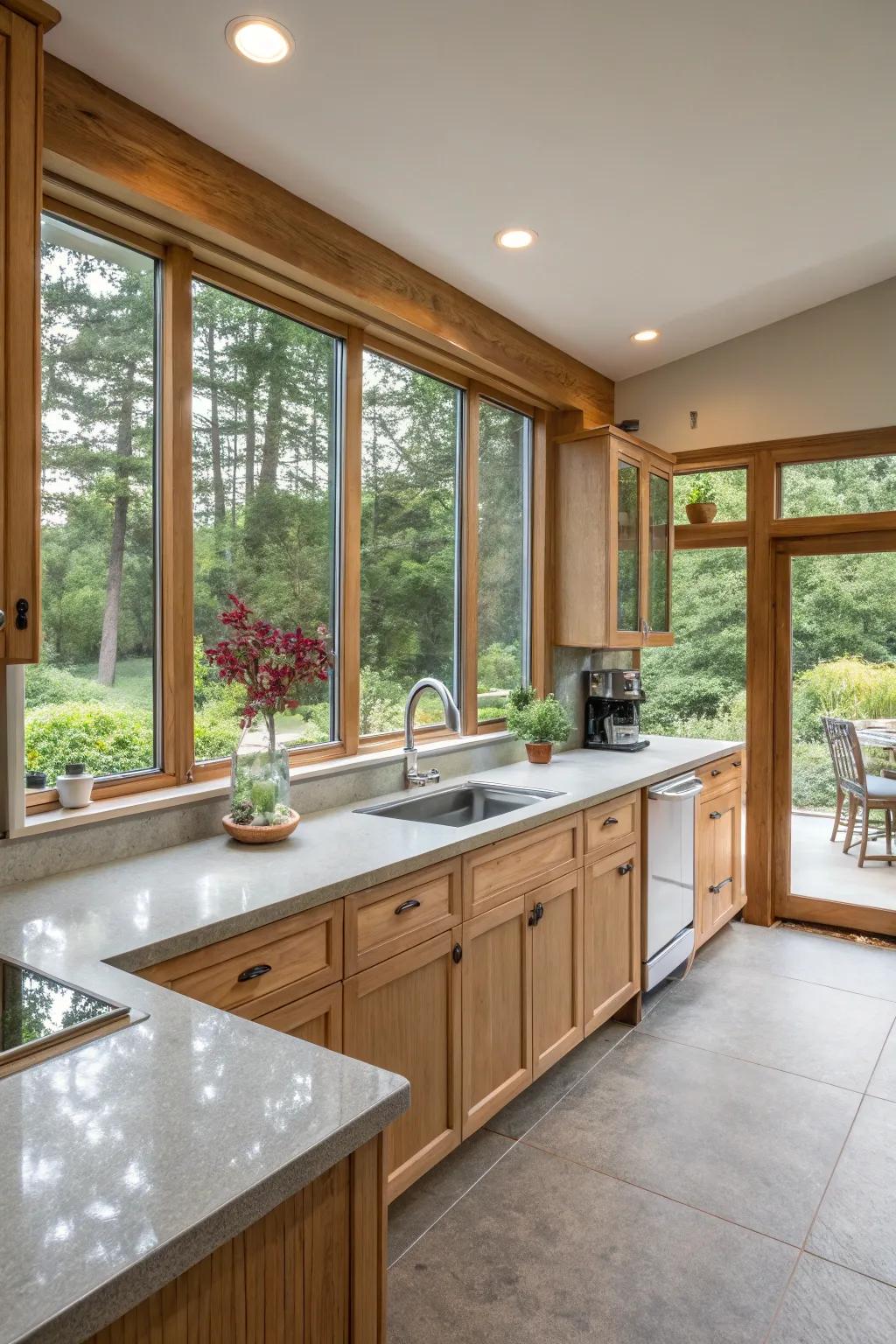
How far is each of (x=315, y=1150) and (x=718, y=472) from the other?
4183 millimetres

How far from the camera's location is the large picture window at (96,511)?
80.7 inches

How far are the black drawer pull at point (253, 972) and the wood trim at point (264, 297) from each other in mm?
1850

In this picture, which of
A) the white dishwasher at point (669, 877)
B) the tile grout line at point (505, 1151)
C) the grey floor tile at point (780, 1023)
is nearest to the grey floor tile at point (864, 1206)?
the grey floor tile at point (780, 1023)

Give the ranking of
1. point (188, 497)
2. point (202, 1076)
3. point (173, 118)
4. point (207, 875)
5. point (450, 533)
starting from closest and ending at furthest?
point (202, 1076), point (207, 875), point (173, 118), point (188, 497), point (450, 533)

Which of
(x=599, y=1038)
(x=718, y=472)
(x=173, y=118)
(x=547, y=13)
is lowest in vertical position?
(x=599, y=1038)

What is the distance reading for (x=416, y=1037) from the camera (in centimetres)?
214

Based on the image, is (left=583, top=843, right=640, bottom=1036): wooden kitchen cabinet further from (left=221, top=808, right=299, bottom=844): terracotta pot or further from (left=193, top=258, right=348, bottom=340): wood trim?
(left=193, top=258, right=348, bottom=340): wood trim

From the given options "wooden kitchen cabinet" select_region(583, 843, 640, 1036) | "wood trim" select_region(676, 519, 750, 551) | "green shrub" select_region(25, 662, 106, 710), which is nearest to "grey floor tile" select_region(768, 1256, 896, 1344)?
"wooden kitchen cabinet" select_region(583, 843, 640, 1036)

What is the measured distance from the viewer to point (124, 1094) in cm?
101

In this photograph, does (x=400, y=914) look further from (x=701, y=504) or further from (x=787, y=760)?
(x=701, y=504)

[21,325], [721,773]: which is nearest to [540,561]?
[721,773]

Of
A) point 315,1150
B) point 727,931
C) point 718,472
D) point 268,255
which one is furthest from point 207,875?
point 718,472

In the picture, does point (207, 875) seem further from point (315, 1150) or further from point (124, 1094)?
point (315, 1150)

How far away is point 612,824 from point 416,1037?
1.21 meters
